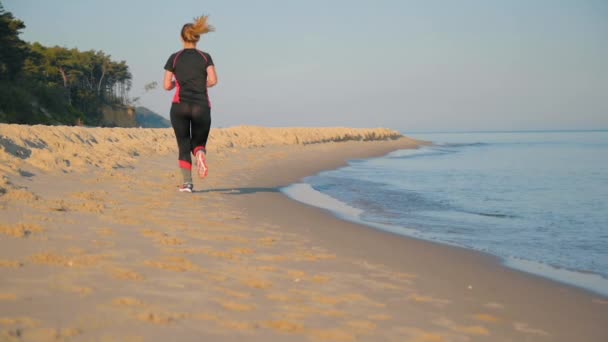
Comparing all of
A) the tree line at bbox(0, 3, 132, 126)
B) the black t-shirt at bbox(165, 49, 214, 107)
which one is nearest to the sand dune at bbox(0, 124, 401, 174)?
the black t-shirt at bbox(165, 49, 214, 107)

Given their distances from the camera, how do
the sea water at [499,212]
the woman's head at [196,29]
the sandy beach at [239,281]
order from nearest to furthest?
1. the sandy beach at [239,281]
2. the sea water at [499,212]
3. the woman's head at [196,29]

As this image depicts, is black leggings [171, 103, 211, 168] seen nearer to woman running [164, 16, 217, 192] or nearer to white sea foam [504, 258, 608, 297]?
woman running [164, 16, 217, 192]

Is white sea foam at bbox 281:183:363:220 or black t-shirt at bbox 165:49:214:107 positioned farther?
white sea foam at bbox 281:183:363:220

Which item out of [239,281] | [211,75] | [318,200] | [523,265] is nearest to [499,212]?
[318,200]

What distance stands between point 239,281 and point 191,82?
11.8ft

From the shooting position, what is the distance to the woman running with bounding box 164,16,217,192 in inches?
239

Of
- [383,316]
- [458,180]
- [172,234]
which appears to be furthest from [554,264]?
[458,180]

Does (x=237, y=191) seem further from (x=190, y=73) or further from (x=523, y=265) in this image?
(x=523, y=265)

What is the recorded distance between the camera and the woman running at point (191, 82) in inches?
239

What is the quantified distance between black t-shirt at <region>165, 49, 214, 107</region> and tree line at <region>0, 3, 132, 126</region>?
21065 mm

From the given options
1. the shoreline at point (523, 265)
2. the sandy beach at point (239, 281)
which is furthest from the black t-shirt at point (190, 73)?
the shoreline at point (523, 265)

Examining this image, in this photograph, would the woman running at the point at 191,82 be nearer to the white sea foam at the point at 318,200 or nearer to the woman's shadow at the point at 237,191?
the woman's shadow at the point at 237,191

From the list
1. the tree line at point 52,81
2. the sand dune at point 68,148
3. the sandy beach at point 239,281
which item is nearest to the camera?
the sandy beach at point 239,281

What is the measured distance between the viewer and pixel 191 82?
241 inches
